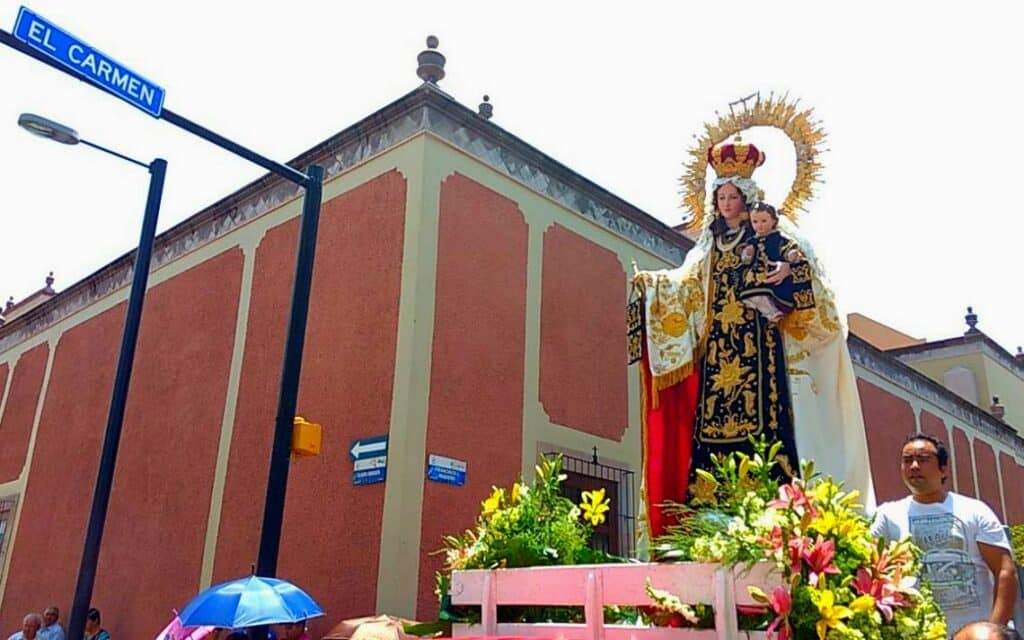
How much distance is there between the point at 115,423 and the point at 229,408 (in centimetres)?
330

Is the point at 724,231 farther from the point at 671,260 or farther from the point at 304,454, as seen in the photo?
the point at 671,260

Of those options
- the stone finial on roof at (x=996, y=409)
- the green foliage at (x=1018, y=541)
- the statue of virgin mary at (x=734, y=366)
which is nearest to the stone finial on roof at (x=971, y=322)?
the stone finial on roof at (x=996, y=409)

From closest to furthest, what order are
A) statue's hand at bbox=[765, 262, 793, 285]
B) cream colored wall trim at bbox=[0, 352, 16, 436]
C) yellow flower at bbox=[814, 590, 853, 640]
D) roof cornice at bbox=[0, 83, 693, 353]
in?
yellow flower at bbox=[814, 590, 853, 640] → statue's hand at bbox=[765, 262, 793, 285] → roof cornice at bbox=[0, 83, 693, 353] → cream colored wall trim at bbox=[0, 352, 16, 436]

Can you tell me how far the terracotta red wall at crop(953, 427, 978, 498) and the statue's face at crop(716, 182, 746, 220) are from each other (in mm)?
17074

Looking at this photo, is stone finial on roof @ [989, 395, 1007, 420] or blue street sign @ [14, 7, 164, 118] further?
stone finial on roof @ [989, 395, 1007, 420]

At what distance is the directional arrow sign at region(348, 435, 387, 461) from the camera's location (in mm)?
8359

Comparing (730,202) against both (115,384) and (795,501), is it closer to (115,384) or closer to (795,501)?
(795,501)

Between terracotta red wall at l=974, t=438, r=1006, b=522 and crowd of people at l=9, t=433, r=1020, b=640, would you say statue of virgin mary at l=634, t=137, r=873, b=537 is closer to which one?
crowd of people at l=9, t=433, r=1020, b=640

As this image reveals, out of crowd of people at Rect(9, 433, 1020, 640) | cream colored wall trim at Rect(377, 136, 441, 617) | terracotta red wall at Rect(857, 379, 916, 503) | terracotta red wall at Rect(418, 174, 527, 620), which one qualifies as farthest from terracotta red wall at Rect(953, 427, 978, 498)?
crowd of people at Rect(9, 433, 1020, 640)

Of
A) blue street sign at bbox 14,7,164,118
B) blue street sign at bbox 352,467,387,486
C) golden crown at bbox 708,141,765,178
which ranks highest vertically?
blue street sign at bbox 14,7,164,118

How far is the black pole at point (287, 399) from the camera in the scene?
638cm

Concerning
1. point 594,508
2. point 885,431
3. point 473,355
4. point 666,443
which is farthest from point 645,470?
point 885,431

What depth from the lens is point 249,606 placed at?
5.83 metres

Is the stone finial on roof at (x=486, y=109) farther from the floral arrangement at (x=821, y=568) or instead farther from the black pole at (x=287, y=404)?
the floral arrangement at (x=821, y=568)
